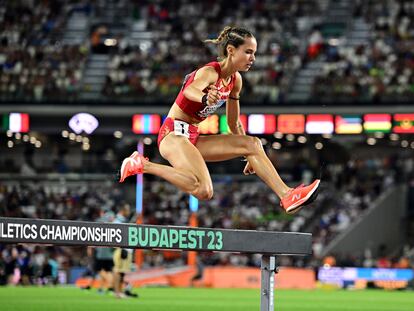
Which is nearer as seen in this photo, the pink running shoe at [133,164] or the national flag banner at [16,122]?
the pink running shoe at [133,164]

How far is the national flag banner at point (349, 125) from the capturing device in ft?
122

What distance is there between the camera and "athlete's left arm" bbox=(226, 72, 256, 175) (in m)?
11.2

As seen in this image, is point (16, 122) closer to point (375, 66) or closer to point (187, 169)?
point (375, 66)

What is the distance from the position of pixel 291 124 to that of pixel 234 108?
2644 centimetres

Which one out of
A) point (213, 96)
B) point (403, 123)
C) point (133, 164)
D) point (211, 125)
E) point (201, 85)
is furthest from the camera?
point (403, 123)

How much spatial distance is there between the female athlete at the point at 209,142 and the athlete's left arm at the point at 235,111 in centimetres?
2

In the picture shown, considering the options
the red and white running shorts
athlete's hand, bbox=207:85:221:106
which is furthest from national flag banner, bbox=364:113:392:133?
athlete's hand, bbox=207:85:221:106

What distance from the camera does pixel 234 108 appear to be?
1148cm

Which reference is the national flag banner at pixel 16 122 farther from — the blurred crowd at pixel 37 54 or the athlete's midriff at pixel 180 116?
the athlete's midriff at pixel 180 116

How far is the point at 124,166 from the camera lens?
11242mm

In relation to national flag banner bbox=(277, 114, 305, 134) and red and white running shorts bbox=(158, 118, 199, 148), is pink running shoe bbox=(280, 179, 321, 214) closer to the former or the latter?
red and white running shorts bbox=(158, 118, 199, 148)

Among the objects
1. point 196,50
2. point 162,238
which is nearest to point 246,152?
point 162,238

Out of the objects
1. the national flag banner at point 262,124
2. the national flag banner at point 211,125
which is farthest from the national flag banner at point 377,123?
the national flag banner at point 211,125

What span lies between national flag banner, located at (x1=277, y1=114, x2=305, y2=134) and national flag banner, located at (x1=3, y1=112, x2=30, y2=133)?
1024 centimetres
